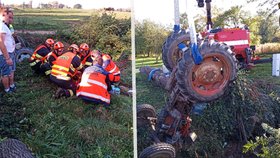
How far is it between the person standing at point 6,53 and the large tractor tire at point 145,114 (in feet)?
4.19

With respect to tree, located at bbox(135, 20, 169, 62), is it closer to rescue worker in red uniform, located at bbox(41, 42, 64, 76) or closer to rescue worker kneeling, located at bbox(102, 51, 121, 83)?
rescue worker kneeling, located at bbox(102, 51, 121, 83)

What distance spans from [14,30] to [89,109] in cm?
84

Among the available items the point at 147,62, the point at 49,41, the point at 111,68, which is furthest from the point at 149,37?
the point at 49,41

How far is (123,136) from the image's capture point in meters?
2.97

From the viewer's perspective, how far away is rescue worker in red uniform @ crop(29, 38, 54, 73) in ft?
9.25

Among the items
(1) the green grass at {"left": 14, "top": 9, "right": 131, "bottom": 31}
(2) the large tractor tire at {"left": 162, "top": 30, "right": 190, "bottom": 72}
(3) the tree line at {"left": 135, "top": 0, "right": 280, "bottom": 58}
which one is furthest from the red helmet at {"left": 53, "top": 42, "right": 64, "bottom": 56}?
(2) the large tractor tire at {"left": 162, "top": 30, "right": 190, "bottom": 72}

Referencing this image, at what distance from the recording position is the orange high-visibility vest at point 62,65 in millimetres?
2949

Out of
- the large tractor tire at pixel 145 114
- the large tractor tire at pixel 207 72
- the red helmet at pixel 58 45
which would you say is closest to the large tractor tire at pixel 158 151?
the large tractor tire at pixel 145 114

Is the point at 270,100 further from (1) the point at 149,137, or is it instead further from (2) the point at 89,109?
(2) the point at 89,109

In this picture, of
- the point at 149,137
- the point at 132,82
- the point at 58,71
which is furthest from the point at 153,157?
the point at 58,71

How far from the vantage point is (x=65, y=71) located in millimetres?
3031

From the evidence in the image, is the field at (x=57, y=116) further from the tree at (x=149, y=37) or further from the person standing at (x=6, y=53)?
the tree at (x=149, y=37)

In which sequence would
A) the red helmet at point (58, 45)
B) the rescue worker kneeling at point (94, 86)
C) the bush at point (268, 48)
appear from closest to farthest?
the red helmet at point (58, 45) < the rescue worker kneeling at point (94, 86) < the bush at point (268, 48)

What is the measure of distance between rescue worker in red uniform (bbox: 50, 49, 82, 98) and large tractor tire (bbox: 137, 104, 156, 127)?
774 mm
